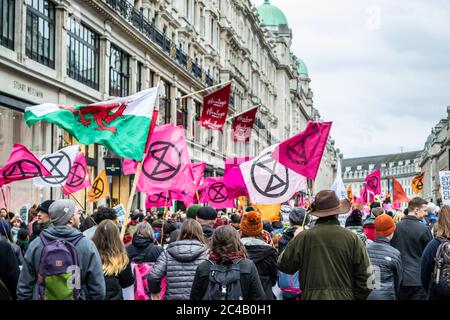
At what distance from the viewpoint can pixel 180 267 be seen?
8031 millimetres

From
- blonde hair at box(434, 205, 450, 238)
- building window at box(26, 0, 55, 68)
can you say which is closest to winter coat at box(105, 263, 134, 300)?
blonde hair at box(434, 205, 450, 238)

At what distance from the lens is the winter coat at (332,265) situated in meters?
6.54

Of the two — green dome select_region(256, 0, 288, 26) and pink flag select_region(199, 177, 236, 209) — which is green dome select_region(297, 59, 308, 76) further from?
pink flag select_region(199, 177, 236, 209)

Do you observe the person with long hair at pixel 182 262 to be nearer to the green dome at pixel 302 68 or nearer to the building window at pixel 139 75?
the building window at pixel 139 75

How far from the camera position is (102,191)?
2045cm

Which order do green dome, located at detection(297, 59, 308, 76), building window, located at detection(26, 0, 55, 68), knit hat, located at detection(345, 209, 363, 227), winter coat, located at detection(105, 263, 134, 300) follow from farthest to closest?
1. green dome, located at detection(297, 59, 308, 76)
2. building window, located at detection(26, 0, 55, 68)
3. knit hat, located at detection(345, 209, 363, 227)
4. winter coat, located at detection(105, 263, 134, 300)

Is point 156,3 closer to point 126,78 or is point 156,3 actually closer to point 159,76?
point 159,76

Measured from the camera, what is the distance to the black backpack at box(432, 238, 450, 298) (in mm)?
7438

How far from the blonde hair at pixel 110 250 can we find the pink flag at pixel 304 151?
4.88 metres

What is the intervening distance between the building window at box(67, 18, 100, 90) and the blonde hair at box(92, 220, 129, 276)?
20311mm

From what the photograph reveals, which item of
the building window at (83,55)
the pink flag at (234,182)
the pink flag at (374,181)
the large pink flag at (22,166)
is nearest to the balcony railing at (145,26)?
the building window at (83,55)

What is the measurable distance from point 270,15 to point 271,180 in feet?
345
